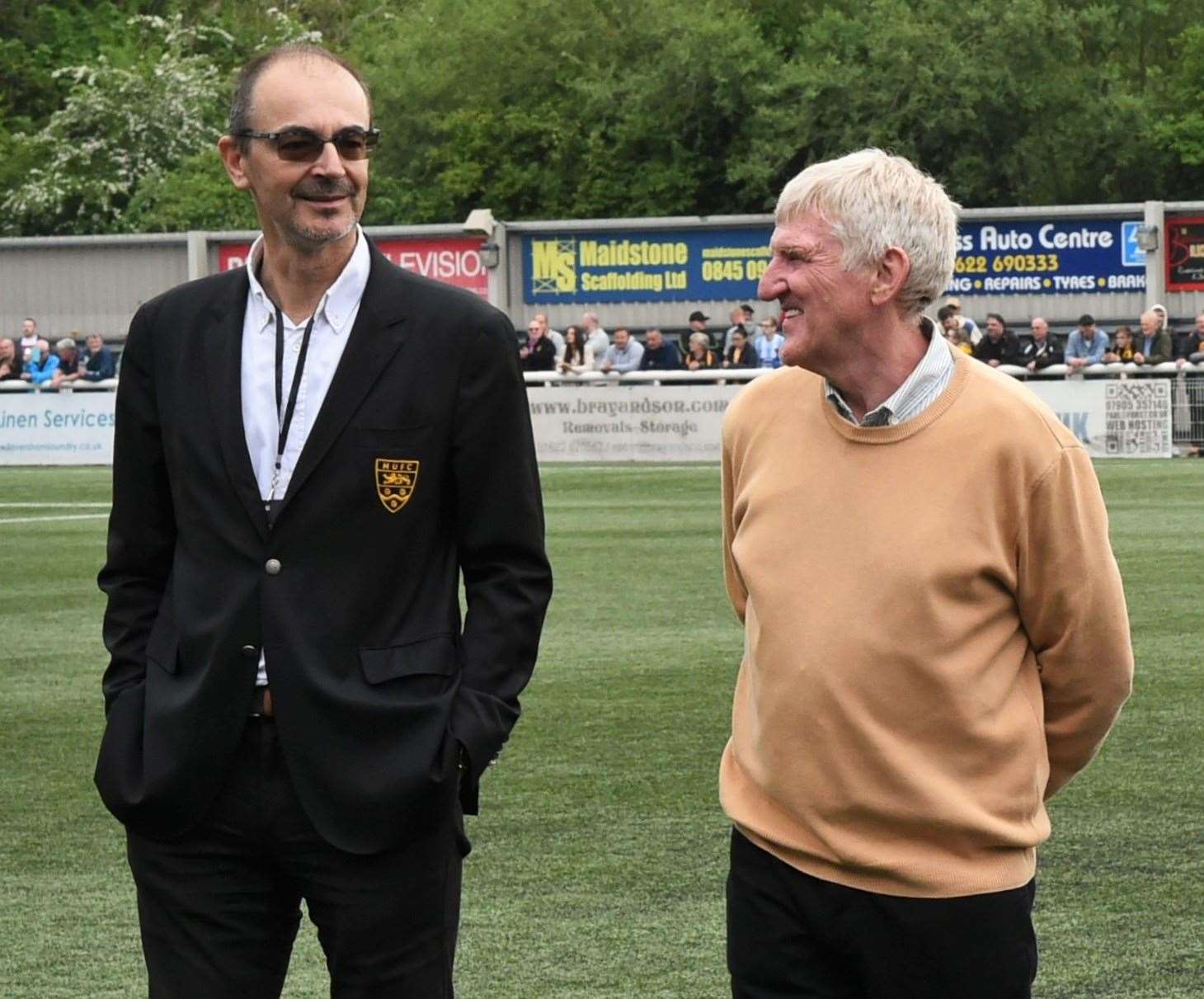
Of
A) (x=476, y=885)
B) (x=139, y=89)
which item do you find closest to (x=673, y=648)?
(x=476, y=885)

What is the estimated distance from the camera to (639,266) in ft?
126

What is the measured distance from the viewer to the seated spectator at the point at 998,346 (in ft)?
87.4

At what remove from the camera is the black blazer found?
3486 mm

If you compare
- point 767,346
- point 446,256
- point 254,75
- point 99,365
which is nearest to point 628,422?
→ point 767,346

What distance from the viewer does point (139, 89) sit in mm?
55594

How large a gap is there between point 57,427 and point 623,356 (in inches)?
281

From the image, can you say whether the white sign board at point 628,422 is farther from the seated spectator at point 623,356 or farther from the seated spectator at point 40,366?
the seated spectator at point 40,366

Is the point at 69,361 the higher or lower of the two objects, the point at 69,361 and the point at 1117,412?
the higher

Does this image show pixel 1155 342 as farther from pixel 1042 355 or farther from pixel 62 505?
pixel 62 505

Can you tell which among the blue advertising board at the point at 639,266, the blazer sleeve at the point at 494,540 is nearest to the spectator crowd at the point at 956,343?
the blue advertising board at the point at 639,266

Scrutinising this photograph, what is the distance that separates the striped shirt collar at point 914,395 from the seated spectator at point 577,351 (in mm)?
25868

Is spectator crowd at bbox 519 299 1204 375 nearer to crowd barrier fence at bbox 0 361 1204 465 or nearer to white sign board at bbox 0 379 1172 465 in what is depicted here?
crowd barrier fence at bbox 0 361 1204 465

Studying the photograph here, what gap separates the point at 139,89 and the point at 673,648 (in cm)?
4684

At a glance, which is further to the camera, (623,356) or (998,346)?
(623,356)
